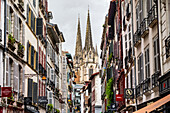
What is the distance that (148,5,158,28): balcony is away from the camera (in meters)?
19.9

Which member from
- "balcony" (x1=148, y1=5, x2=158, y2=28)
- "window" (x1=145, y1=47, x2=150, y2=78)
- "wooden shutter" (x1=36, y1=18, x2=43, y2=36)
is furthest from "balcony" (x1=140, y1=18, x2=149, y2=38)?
"wooden shutter" (x1=36, y1=18, x2=43, y2=36)

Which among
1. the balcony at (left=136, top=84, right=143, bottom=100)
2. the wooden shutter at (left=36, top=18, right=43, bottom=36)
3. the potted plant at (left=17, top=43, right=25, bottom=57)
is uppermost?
the wooden shutter at (left=36, top=18, right=43, bottom=36)

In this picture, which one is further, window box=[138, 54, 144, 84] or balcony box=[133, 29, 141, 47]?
balcony box=[133, 29, 141, 47]

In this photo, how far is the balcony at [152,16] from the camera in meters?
19.9


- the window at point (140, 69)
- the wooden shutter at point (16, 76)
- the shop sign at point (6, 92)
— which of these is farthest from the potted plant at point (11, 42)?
the window at point (140, 69)

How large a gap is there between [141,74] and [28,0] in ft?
42.2

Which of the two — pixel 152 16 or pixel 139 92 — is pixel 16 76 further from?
pixel 152 16

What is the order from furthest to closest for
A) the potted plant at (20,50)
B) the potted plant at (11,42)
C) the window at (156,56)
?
1. the potted plant at (20,50)
2. the potted plant at (11,42)
3. the window at (156,56)

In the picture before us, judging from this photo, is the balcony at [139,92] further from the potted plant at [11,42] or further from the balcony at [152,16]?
the potted plant at [11,42]

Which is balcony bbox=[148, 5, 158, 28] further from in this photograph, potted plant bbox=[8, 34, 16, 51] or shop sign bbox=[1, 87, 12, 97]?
potted plant bbox=[8, 34, 16, 51]

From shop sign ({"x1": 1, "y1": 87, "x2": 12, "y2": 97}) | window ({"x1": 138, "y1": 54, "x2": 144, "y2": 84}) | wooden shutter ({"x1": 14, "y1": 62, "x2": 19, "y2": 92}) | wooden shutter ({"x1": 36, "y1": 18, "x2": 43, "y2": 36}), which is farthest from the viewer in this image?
wooden shutter ({"x1": 36, "y1": 18, "x2": 43, "y2": 36})

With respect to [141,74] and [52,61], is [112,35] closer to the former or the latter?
[52,61]

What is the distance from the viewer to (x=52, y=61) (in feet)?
176

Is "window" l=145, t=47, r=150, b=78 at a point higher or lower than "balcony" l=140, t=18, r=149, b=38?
lower
